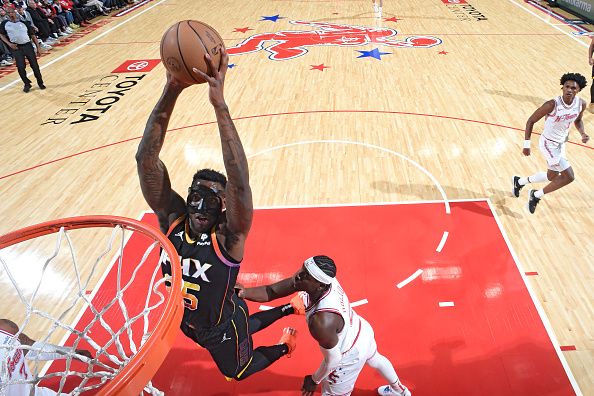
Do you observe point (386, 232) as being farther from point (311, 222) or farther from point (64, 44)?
point (64, 44)

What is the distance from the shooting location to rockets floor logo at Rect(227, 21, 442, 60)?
11.9 metres

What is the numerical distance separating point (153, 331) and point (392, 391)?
2.19m

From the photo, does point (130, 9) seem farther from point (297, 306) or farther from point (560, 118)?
point (297, 306)

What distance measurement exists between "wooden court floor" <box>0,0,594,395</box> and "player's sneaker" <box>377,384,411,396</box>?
55.5 inches

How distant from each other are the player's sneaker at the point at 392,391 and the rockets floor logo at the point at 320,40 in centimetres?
934

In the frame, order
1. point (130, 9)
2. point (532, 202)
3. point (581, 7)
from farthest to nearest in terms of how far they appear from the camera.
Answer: point (130, 9)
point (581, 7)
point (532, 202)

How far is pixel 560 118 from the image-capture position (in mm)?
5156

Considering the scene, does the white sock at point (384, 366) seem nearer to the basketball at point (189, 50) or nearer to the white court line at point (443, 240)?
the white court line at point (443, 240)

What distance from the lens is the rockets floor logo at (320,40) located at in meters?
11.9

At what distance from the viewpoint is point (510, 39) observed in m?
11.9

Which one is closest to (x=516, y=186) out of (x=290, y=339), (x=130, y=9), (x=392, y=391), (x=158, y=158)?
(x=392, y=391)

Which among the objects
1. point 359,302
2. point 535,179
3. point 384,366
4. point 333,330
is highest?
point 333,330

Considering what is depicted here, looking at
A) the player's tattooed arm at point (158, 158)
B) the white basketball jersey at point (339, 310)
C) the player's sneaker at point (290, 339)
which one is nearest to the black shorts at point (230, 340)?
the player's sneaker at point (290, 339)

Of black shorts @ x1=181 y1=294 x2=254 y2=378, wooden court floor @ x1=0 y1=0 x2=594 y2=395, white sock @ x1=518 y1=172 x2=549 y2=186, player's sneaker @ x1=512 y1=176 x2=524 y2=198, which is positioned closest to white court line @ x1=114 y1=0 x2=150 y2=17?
wooden court floor @ x1=0 y1=0 x2=594 y2=395
